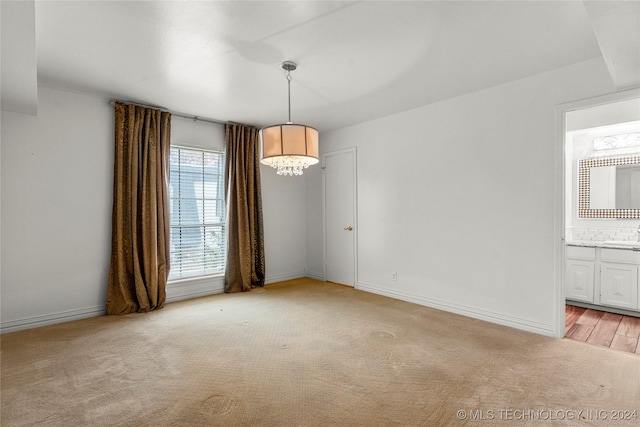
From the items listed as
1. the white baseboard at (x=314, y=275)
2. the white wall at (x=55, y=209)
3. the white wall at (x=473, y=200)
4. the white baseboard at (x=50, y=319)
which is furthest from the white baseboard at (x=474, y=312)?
the white wall at (x=55, y=209)

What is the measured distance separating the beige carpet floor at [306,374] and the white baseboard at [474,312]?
0.12 metres

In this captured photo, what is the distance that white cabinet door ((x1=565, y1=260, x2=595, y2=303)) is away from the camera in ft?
13.7

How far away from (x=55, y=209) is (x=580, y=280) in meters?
6.49

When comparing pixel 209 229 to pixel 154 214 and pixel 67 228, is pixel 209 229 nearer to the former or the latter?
pixel 154 214

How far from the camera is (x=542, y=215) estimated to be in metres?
3.29

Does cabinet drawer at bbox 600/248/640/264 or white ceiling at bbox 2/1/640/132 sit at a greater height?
white ceiling at bbox 2/1/640/132

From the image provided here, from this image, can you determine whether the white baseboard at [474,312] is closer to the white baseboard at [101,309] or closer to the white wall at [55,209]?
the white baseboard at [101,309]

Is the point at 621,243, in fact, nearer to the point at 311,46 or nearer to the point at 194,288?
the point at 311,46

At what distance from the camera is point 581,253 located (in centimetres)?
423

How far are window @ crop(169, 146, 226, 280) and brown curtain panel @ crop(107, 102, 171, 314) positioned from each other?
0.34m

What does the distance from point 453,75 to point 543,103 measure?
36.8 inches

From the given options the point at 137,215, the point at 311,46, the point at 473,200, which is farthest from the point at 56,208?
the point at 473,200

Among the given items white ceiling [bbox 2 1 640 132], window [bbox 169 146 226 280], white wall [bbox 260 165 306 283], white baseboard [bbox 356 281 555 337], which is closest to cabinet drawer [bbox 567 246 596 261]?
white baseboard [bbox 356 281 555 337]

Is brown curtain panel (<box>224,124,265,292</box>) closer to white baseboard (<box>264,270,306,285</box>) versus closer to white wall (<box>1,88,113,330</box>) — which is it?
white baseboard (<box>264,270,306,285</box>)
